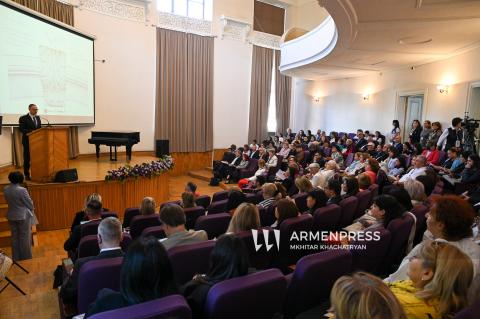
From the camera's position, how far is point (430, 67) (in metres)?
8.24

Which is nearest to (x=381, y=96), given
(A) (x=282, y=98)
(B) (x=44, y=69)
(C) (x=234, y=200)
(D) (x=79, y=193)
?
(A) (x=282, y=98)

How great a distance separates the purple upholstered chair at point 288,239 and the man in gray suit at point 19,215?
3.19 metres

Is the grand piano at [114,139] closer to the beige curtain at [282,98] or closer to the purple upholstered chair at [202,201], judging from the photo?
the purple upholstered chair at [202,201]

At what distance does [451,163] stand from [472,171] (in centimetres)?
75

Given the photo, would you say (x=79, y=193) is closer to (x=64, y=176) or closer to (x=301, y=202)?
(x=64, y=176)

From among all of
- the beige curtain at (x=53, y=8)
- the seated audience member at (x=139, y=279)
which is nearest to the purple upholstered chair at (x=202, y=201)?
the seated audience member at (x=139, y=279)

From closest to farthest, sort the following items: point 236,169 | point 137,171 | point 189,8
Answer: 1. point 137,171
2. point 236,169
3. point 189,8

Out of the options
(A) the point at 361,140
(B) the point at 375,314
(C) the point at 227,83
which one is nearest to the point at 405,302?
(B) the point at 375,314

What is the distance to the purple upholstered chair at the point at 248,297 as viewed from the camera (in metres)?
1.50

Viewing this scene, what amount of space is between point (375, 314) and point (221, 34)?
11352 millimetres

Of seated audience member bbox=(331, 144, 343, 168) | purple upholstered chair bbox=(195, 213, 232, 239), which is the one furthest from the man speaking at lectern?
seated audience member bbox=(331, 144, 343, 168)

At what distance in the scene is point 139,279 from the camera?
1449mm

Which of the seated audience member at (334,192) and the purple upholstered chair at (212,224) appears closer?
the purple upholstered chair at (212,224)

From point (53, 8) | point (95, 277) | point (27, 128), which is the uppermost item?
point (53, 8)
